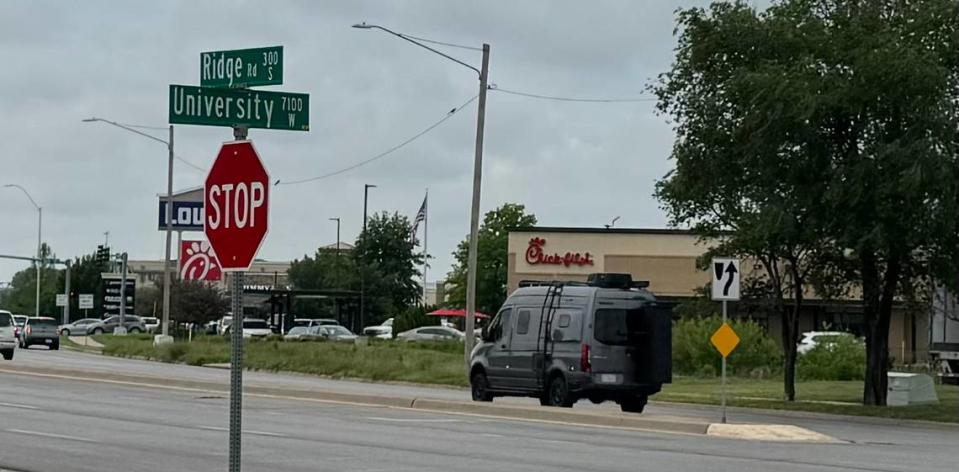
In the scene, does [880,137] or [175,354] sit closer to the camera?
[880,137]

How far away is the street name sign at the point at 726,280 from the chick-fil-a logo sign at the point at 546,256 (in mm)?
51390

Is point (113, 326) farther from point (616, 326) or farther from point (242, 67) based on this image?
point (242, 67)

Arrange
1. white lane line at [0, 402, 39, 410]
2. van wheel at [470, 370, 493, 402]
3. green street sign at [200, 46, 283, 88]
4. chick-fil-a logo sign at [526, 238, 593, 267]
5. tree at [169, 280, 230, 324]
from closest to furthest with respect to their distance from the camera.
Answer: green street sign at [200, 46, 283, 88] → white lane line at [0, 402, 39, 410] → van wheel at [470, 370, 493, 402] → chick-fil-a logo sign at [526, 238, 593, 267] → tree at [169, 280, 230, 324]

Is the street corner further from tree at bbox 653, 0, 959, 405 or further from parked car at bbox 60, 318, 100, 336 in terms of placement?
parked car at bbox 60, 318, 100, 336

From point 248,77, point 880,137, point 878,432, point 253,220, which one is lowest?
point 878,432

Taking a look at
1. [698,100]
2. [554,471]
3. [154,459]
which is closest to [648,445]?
[554,471]

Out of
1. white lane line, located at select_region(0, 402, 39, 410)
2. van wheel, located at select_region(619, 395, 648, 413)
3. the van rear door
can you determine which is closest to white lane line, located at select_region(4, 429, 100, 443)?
white lane line, located at select_region(0, 402, 39, 410)

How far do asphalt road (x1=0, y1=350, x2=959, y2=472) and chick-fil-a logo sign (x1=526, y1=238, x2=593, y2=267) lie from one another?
156ft

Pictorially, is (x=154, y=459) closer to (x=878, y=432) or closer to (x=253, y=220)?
(x=253, y=220)

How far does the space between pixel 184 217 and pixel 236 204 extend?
179 ft

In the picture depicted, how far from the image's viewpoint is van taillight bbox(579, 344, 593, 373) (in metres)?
27.7

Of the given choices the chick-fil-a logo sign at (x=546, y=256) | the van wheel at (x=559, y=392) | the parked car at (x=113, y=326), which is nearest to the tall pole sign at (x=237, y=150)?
the van wheel at (x=559, y=392)

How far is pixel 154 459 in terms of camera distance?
57.5 ft

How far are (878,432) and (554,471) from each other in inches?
462
